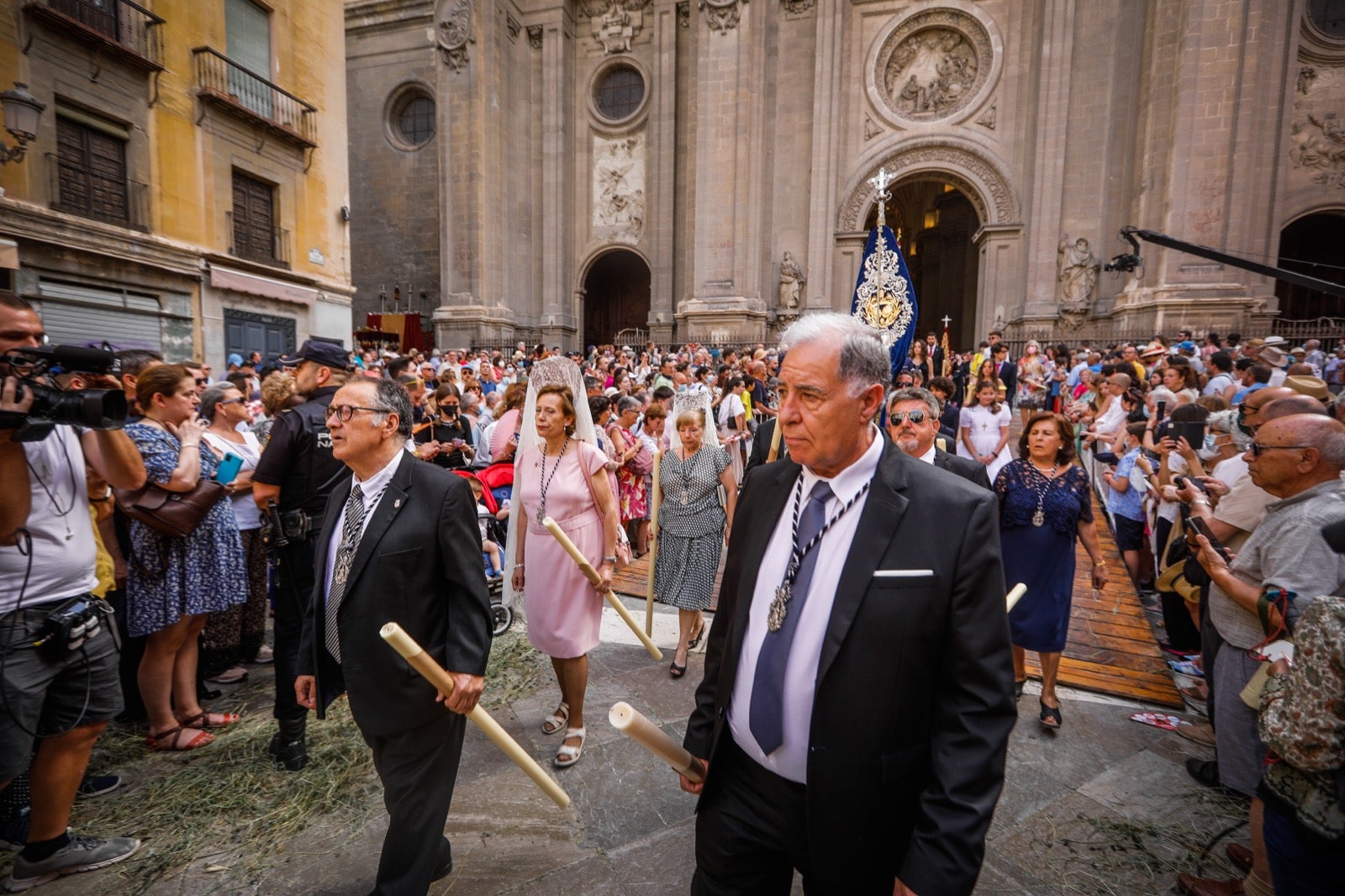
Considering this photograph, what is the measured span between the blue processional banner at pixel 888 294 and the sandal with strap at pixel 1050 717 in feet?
11.0

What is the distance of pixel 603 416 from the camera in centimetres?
724

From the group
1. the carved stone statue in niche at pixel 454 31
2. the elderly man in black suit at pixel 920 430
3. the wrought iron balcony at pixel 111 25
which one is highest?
the carved stone statue in niche at pixel 454 31

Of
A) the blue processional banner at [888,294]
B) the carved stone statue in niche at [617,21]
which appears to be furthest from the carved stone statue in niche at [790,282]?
the blue processional banner at [888,294]

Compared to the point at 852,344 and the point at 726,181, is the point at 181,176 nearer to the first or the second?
the point at 726,181

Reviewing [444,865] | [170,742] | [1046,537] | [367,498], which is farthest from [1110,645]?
A: [170,742]

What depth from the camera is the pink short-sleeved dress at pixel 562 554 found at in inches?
146

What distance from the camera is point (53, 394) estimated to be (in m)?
2.23

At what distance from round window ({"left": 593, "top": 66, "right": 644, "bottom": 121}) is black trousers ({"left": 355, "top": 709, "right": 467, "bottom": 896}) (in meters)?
24.1

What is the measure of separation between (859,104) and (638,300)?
10697 millimetres

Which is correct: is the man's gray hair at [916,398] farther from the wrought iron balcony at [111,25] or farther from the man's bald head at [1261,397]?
the wrought iron balcony at [111,25]

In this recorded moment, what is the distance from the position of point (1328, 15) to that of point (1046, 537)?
24548 mm

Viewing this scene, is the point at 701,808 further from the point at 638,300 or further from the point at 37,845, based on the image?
the point at 638,300

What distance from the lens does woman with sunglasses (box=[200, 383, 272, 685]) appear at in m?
4.42

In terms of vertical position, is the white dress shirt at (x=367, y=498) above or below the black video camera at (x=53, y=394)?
below
